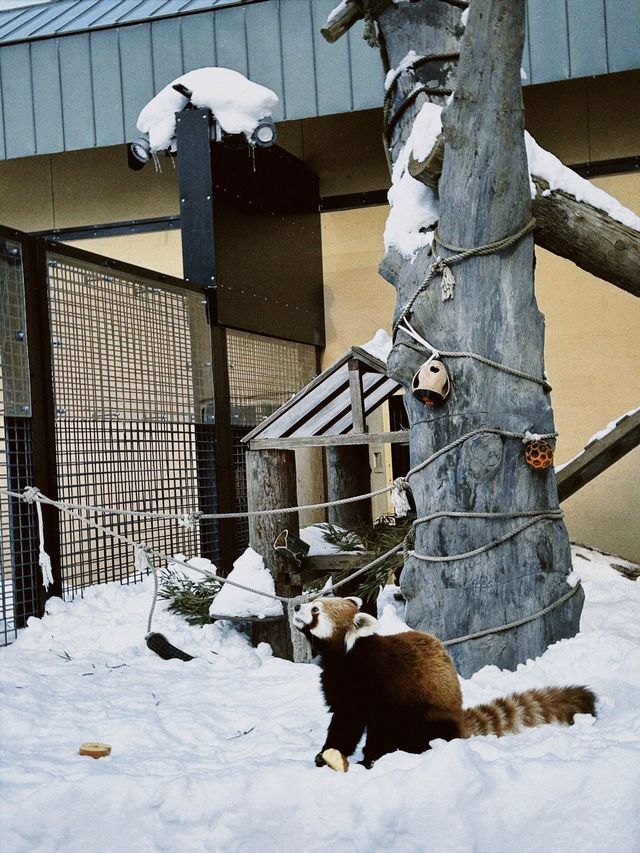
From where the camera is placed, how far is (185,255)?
7.07 m

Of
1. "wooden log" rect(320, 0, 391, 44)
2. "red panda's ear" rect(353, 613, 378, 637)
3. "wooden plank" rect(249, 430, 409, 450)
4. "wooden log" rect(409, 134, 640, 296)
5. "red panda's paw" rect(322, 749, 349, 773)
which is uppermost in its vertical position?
"wooden log" rect(320, 0, 391, 44)

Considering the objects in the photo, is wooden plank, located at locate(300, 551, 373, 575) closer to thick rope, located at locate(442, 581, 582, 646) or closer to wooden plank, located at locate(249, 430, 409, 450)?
wooden plank, located at locate(249, 430, 409, 450)

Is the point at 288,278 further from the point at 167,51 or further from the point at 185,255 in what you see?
the point at 167,51

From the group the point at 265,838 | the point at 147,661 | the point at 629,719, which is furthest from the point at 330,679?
the point at 147,661

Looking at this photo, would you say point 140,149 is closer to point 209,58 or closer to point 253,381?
point 209,58

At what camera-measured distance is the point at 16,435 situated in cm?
516

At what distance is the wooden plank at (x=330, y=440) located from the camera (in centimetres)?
519

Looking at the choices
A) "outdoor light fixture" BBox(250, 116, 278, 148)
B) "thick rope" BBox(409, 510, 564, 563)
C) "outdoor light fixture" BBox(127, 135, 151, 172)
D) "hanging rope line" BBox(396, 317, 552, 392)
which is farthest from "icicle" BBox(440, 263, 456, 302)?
"outdoor light fixture" BBox(127, 135, 151, 172)

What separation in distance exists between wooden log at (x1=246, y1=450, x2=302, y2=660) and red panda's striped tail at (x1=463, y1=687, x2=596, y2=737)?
2.49 m

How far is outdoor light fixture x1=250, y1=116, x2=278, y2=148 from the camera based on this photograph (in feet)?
22.7

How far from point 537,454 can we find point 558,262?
4699 millimetres

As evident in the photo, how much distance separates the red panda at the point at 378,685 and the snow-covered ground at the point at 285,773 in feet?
0.32

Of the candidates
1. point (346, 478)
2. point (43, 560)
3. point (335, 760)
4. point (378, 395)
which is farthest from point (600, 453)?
point (335, 760)

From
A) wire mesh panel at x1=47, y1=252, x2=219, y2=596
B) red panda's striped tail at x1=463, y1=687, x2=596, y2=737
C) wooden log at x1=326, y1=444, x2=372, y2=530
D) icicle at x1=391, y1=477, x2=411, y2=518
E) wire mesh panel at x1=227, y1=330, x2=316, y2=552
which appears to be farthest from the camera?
wire mesh panel at x1=227, y1=330, x2=316, y2=552
